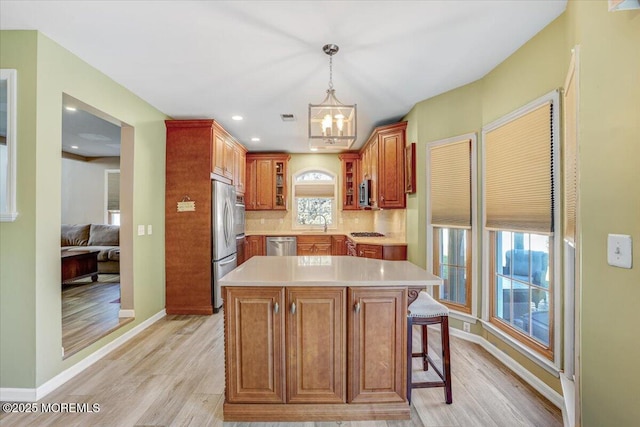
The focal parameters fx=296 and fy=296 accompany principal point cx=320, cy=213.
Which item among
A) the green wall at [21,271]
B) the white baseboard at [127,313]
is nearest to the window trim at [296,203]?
the white baseboard at [127,313]

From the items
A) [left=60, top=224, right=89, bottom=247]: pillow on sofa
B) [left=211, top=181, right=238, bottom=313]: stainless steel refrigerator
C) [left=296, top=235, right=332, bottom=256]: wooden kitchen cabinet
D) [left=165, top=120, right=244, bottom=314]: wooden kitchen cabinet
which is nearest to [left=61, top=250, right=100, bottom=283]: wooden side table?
[left=60, top=224, right=89, bottom=247]: pillow on sofa

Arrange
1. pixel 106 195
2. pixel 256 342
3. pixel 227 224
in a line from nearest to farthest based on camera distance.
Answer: pixel 256 342, pixel 227 224, pixel 106 195

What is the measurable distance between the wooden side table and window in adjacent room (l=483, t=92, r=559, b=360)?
19.0 ft

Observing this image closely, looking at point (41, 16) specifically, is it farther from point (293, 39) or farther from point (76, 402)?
point (76, 402)

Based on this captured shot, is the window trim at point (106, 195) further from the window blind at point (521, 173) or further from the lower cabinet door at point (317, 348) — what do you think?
the window blind at point (521, 173)

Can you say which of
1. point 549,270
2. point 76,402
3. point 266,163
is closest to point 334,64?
point 549,270

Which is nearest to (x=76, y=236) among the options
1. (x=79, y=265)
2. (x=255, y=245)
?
(x=79, y=265)

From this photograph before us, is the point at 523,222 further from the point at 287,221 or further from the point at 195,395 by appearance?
the point at 287,221

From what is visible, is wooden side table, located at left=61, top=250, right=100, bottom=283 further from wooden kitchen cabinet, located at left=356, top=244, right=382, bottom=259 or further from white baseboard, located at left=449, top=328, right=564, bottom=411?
white baseboard, located at left=449, top=328, right=564, bottom=411

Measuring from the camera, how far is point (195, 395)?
2.14 m

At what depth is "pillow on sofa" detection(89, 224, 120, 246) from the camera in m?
5.85

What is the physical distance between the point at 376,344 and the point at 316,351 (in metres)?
0.38

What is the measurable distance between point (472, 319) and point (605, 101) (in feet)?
8.03

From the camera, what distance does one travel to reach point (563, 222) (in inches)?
80.0
